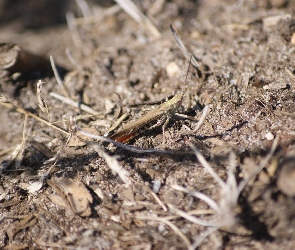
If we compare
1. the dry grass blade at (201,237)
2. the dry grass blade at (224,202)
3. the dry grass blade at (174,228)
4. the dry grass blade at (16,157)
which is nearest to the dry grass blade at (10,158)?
the dry grass blade at (16,157)

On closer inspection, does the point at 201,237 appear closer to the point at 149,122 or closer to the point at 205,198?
the point at 205,198

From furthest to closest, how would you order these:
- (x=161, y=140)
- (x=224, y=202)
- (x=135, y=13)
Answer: (x=135, y=13)
(x=161, y=140)
(x=224, y=202)

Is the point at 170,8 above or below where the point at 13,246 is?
above

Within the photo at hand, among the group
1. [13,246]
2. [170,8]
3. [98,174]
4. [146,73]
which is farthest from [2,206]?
[170,8]

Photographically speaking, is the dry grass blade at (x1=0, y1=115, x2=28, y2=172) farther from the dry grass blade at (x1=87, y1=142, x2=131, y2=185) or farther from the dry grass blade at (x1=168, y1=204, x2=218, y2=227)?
the dry grass blade at (x1=168, y1=204, x2=218, y2=227)

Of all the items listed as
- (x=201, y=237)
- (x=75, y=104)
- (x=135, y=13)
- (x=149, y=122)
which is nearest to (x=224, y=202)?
(x=201, y=237)

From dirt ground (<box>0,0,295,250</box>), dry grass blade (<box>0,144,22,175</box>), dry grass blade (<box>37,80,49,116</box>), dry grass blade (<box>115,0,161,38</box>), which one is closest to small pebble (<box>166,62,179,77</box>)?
dirt ground (<box>0,0,295,250</box>)

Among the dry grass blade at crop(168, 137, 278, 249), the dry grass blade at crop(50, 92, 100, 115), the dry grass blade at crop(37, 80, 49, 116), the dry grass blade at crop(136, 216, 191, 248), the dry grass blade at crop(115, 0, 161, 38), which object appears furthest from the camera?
the dry grass blade at crop(115, 0, 161, 38)

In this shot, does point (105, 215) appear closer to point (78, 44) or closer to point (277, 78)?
point (277, 78)
